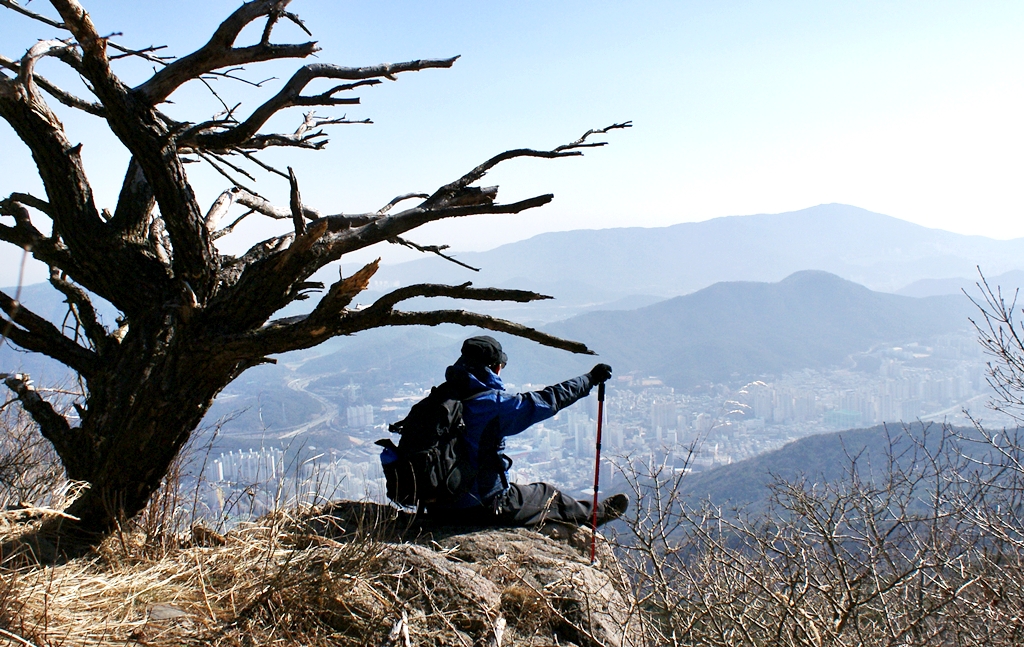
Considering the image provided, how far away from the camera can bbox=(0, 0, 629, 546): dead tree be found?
316cm

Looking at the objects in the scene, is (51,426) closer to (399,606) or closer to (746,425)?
(399,606)

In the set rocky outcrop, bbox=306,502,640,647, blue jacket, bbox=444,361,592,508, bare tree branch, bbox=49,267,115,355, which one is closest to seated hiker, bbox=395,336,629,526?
blue jacket, bbox=444,361,592,508

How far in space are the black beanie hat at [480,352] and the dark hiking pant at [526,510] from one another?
89 centimetres

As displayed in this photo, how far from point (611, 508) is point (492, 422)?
1.31 meters

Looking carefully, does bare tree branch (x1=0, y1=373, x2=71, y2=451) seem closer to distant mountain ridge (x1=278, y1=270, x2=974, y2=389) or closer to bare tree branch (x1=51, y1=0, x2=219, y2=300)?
bare tree branch (x1=51, y1=0, x2=219, y2=300)

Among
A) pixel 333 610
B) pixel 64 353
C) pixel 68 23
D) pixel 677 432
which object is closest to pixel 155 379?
pixel 64 353

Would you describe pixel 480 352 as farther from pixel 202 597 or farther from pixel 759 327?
pixel 759 327

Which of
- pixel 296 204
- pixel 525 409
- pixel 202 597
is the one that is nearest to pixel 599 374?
pixel 525 409

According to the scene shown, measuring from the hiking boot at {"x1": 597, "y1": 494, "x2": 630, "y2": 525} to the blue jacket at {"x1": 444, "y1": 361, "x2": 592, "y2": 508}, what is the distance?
89 cm

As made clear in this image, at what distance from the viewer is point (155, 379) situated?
10.7 feet

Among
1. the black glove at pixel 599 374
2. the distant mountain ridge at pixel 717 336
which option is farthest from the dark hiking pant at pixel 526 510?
the distant mountain ridge at pixel 717 336

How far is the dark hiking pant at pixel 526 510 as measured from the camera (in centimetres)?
466

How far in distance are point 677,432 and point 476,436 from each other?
73.2m

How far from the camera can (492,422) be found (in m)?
4.46
